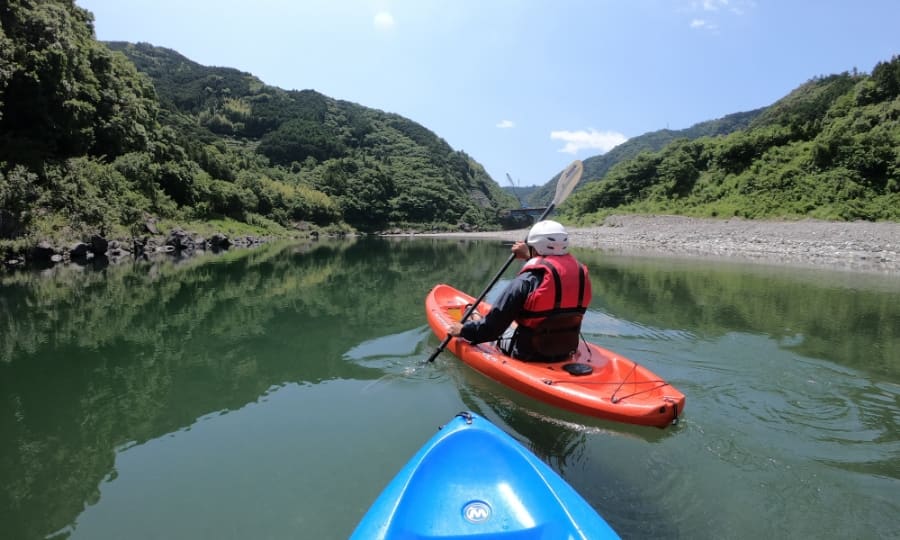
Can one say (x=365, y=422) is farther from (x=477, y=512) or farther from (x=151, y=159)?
(x=151, y=159)

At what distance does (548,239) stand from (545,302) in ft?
2.15

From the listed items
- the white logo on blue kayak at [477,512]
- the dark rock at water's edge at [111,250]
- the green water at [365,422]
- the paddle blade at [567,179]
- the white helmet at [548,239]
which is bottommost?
the green water at [365,422]

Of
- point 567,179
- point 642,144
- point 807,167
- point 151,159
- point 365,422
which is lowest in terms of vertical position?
point 365,422

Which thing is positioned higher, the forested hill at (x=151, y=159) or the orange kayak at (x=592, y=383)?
the forested hill at (x=151, y=159)

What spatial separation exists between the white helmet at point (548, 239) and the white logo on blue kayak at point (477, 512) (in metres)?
2.76

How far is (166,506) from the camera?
331 cm

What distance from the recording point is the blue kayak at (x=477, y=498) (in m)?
2.37

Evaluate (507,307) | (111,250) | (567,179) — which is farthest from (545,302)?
(111,250)

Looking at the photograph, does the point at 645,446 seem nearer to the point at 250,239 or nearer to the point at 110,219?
the point at 110,219

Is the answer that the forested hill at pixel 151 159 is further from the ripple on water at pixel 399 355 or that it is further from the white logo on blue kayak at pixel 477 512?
the white logo on blue kayak at pixel 477 512

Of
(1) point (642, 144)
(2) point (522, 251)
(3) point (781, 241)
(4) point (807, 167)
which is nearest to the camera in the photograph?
(2) point (522, 251)

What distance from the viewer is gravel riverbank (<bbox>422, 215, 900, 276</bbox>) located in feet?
62.9

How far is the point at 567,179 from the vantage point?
28.5ft

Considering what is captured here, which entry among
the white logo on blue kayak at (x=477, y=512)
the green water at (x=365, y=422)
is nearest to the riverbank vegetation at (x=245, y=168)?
the green water at (x=365, y=422)
